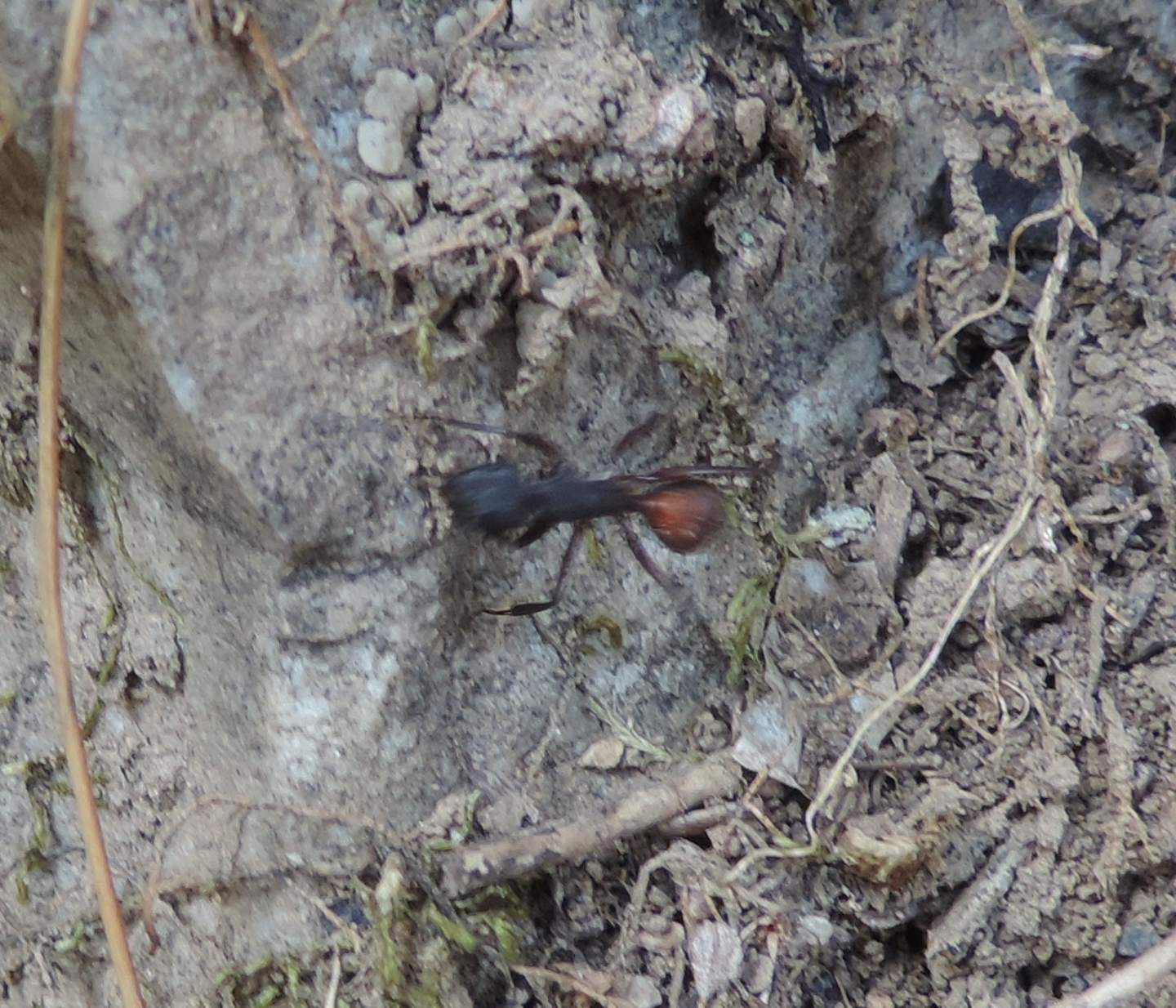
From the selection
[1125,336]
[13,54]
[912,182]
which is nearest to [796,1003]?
[1125,336]

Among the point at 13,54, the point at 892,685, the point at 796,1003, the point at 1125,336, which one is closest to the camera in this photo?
the point at 13,54

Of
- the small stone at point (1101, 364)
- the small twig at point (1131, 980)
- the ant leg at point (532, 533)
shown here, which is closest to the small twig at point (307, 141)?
the ant leg at point (532, 533)

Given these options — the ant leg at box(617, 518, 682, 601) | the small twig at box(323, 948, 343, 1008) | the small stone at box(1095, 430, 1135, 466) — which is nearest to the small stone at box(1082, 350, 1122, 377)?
the small stone at box(1095, 430, 1135, 466)

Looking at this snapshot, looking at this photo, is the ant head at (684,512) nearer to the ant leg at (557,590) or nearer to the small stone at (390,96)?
the ant leg at (557,590)

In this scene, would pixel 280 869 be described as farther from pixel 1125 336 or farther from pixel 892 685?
pixel 1125 336

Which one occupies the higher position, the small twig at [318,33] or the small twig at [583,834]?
the small twig at [318,33]

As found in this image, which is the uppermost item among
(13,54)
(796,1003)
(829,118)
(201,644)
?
(13,54)
